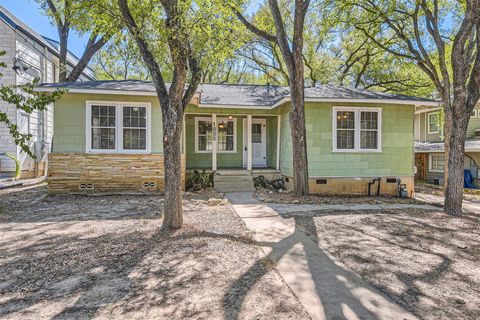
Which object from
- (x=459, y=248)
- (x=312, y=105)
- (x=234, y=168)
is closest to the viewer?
(x=459, y=248)

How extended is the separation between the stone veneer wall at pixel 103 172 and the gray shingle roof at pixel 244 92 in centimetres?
204

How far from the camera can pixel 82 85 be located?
9664 millimetres

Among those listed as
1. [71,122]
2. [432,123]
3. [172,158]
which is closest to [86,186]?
[71,122]

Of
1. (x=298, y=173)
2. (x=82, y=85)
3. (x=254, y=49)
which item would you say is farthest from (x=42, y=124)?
(x=254, y=49)

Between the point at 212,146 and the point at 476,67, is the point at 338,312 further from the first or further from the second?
the point at 212,146

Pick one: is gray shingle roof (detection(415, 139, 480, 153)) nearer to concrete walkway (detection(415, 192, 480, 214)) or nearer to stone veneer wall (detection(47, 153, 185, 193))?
concrete walkway (detection(415, 192, 480, 214))

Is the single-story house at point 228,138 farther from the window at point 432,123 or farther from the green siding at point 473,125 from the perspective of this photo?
the window at point 432,123

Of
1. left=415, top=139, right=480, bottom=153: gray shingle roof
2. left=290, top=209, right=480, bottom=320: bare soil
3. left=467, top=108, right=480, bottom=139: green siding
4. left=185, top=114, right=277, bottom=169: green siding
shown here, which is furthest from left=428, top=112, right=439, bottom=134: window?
left=290, top=209, right=480, bottom=320: bare soil

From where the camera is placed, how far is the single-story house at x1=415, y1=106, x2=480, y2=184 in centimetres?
1659

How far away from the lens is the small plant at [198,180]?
36.0ft

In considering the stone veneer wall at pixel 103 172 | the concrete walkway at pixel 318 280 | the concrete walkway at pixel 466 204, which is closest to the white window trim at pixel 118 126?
the stone veneer wall at pixel 103 172

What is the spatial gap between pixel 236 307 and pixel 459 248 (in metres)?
4.06

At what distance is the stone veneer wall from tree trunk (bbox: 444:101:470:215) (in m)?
7.95

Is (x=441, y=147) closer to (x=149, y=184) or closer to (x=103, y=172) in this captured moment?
(x=149, y=184)
